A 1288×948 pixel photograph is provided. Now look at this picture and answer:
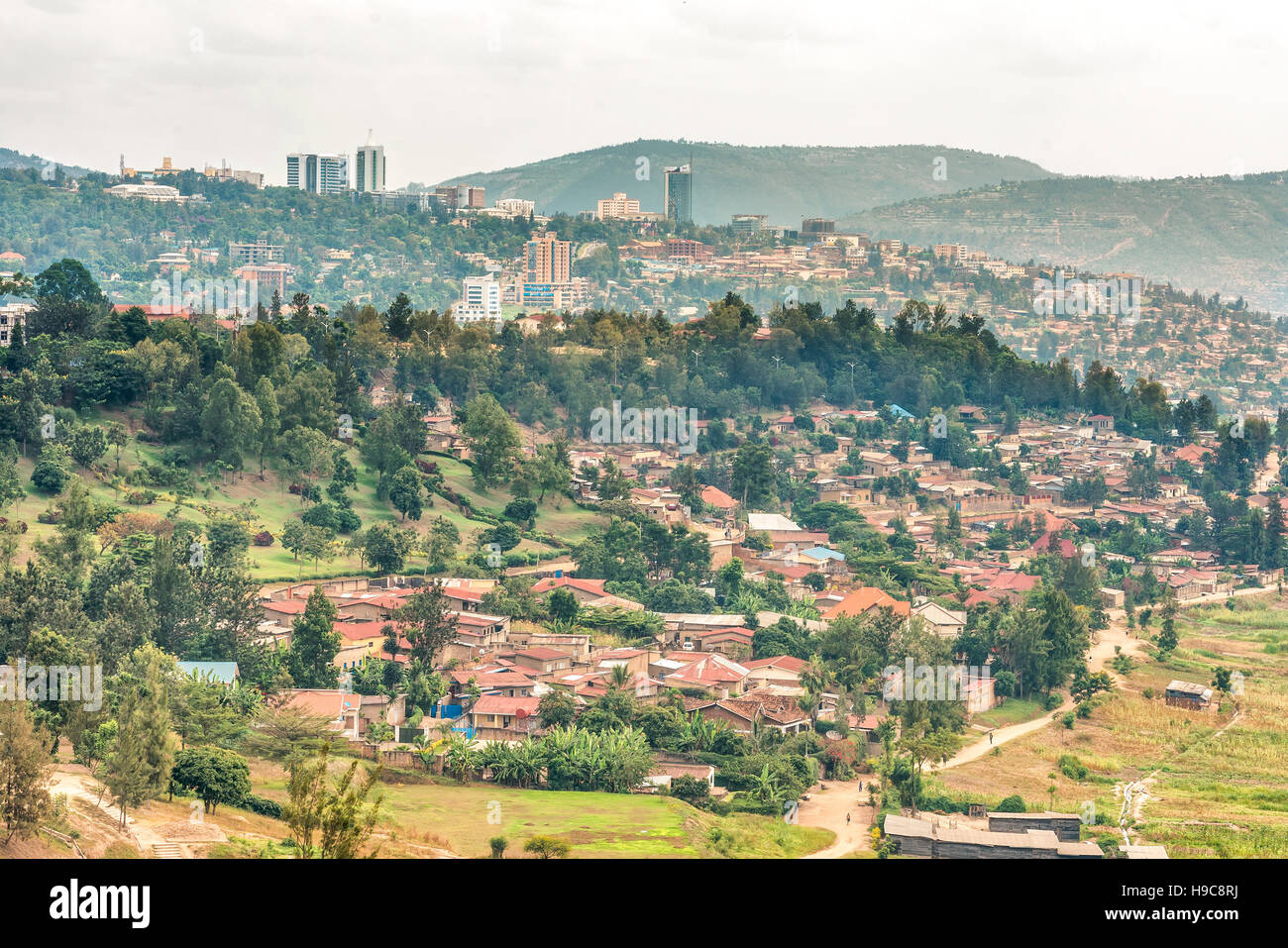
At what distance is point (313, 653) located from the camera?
1529cm

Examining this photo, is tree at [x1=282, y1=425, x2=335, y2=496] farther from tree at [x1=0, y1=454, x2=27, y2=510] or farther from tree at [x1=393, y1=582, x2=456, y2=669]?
tree at [x1=393, y1=582, x2=456, y2=669]

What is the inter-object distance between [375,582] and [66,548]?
404cm

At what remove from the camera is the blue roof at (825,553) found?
74.5 feet

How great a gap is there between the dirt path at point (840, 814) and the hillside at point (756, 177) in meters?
112

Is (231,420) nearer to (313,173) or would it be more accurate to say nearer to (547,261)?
(547,261)

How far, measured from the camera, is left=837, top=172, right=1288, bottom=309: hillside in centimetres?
9725

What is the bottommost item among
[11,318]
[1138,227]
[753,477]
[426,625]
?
[426,625]

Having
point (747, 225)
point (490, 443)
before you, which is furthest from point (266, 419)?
point (747, 225)

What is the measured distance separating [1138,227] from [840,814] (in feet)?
315

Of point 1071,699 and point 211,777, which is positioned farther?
point 1071,699

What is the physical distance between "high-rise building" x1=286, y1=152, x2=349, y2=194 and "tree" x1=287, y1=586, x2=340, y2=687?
70660 millimetres

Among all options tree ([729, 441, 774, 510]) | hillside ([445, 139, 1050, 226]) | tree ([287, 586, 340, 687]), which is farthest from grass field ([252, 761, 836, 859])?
hillside ([445, 139, 1050, 226])

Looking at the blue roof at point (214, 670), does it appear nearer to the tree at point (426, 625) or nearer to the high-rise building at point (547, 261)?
the tree at point (426, 625)
